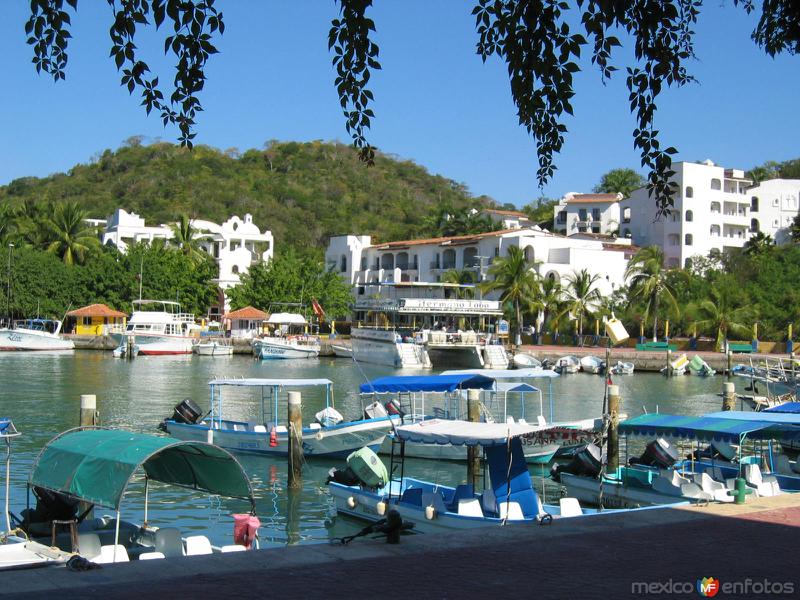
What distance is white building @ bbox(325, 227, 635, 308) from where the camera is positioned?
86188 mm

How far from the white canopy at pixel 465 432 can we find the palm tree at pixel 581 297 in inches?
2455

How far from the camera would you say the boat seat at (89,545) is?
579 inches

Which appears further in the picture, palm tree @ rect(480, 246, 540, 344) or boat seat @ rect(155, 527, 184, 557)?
palm tree @ rect(480, 246, 540, 344)

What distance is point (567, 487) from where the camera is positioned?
2409 cm

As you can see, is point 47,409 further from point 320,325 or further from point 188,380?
point 320,325

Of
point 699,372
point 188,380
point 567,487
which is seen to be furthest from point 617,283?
point 567,487

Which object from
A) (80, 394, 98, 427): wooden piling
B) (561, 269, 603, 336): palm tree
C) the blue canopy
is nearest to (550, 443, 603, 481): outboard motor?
the blue canopy

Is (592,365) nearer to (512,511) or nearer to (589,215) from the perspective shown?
(589,215)

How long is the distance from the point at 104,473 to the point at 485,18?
8.90 m

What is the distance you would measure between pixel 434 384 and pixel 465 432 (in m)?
9.46

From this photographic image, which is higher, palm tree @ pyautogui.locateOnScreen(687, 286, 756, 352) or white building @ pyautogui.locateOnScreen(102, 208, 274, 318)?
white building @ pyautogui.locateOnScreen(102, 208, 274, 318)

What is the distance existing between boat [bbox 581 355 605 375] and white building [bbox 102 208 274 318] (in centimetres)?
4369

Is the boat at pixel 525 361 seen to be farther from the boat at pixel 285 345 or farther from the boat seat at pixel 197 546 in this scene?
the boat seat at pixel 197 546

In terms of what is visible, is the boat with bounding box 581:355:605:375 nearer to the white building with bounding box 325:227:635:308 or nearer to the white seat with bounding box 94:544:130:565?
the white building with bounding box 325:227:635:308
